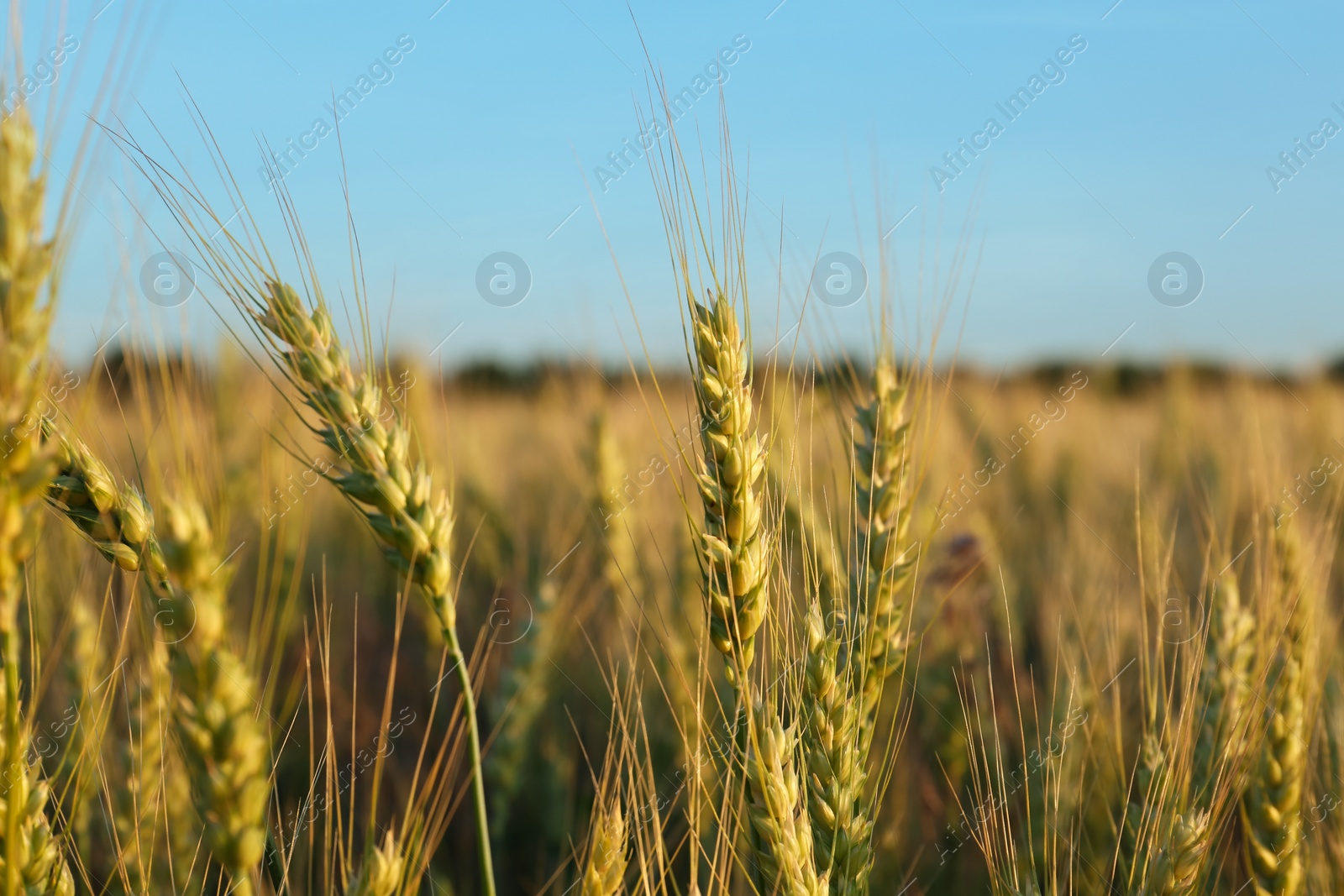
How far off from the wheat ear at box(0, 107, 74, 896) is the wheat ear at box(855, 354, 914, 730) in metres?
1.17

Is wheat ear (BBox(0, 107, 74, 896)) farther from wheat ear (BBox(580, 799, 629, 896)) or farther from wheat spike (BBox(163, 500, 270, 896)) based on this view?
wheat ear (BBox(580, 799, 629, 896))

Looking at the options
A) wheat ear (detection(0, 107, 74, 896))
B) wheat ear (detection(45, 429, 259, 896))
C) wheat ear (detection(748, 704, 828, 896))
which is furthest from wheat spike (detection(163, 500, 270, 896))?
wheat ear (detection(748, 704, 828, 896))

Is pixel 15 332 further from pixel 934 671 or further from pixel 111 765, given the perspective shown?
pixel 934 671

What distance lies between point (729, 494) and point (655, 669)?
1.01ft

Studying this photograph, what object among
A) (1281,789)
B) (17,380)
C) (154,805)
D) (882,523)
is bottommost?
(1281,789)

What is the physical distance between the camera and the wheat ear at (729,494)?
4.31 ft

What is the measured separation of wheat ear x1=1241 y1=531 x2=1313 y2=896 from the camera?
1720mm

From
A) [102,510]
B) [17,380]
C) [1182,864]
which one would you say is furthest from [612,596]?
[17,380]

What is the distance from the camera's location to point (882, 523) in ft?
5.31

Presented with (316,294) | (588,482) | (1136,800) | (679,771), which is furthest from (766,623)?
(588,482)

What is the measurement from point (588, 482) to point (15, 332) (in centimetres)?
281

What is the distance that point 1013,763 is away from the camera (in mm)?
2797

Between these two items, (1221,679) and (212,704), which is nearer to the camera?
(212,704)

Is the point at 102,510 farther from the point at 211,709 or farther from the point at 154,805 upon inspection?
the point at 154,805
